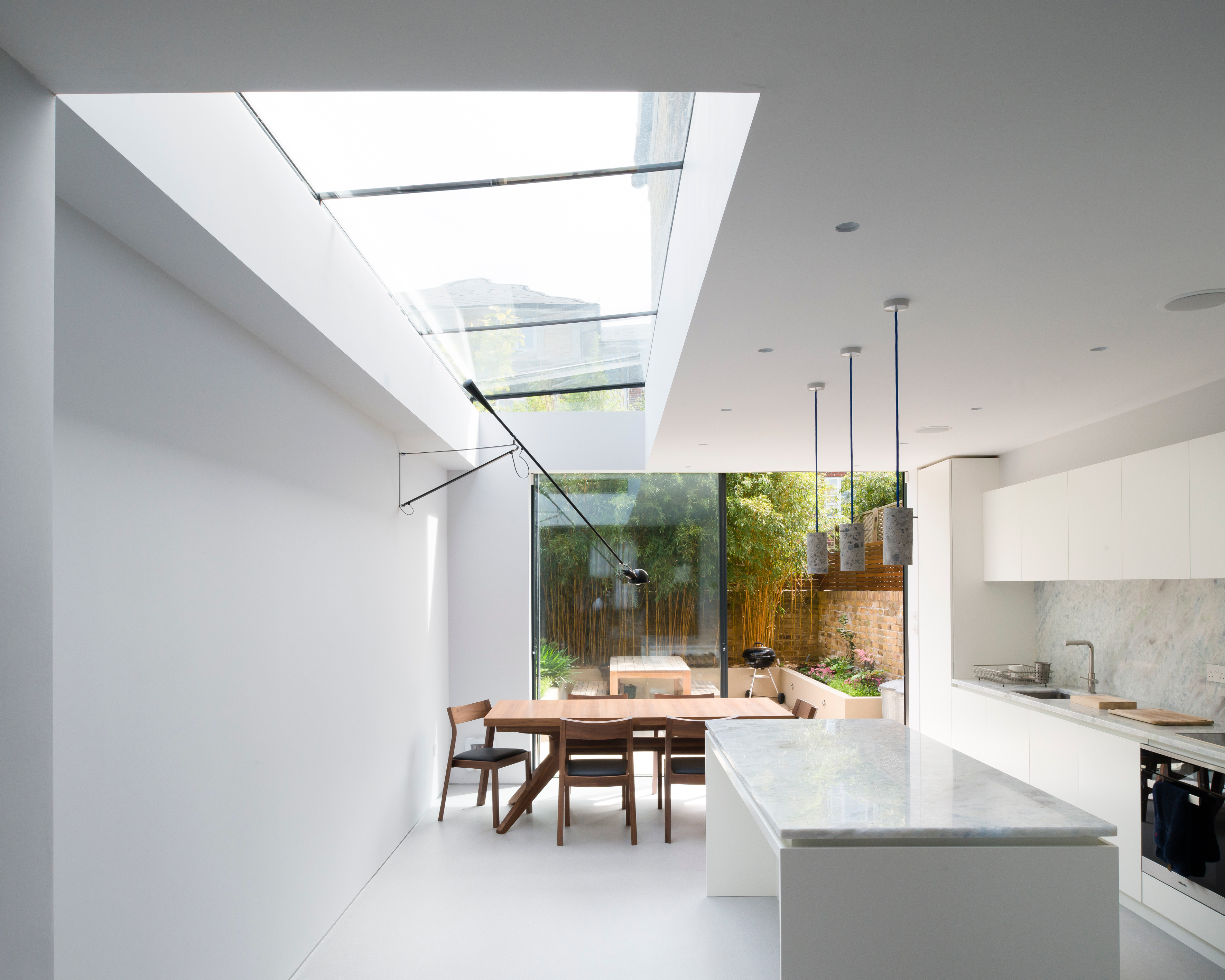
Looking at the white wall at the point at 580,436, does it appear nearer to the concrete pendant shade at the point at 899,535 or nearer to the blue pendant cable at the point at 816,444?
the blue pendant cable at the point at 816,444

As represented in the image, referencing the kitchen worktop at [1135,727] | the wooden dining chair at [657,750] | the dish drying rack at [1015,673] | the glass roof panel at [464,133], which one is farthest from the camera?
the wooden dining chair at [657,750]

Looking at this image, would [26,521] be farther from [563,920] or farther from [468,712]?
[468,712]

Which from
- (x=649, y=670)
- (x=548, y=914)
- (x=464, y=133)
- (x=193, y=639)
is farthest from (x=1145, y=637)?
(x=193, y=639)

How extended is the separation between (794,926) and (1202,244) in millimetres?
2230

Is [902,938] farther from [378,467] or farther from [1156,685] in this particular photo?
[378,467]

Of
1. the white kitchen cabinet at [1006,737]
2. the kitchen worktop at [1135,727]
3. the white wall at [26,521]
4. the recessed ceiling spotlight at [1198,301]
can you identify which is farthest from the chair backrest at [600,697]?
the white wall at [26,521]

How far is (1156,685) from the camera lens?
4352 mm

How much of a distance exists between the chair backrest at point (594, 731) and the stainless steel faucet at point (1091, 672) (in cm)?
279

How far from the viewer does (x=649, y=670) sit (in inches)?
281

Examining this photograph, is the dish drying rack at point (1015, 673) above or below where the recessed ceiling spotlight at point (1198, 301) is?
below

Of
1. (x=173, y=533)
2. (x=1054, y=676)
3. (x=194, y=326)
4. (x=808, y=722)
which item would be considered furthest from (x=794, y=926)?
(x=1054, y=676)

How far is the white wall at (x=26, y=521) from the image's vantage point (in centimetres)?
Result: 133

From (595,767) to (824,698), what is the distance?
10.8 ft

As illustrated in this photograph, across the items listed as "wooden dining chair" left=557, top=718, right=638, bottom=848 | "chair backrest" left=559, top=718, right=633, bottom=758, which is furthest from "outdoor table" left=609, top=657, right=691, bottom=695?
"chair backrest" left=559, top=718, right=633, bottom=758
